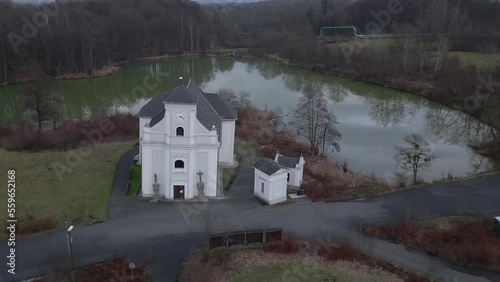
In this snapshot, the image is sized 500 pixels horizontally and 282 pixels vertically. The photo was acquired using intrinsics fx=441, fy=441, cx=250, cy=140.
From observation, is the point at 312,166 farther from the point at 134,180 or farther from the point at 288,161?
the point at 134,180

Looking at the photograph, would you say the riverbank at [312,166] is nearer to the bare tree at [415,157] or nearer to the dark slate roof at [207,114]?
the bare tree at [415,157]

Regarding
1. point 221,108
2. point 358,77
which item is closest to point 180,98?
point 221,108


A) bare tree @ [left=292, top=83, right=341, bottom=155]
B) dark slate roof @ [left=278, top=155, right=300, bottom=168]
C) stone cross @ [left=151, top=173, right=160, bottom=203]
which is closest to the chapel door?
stone cross @ [left=151, top=173, right=160, bottom=203]

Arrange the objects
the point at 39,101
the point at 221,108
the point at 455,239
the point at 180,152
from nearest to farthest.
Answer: the point at 455,239
the point at 180,152
the point at 221,108
the point at 39,101

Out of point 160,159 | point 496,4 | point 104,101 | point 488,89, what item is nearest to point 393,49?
point 488,89

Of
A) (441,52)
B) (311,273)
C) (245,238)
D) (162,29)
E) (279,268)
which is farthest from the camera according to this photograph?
(162,29)

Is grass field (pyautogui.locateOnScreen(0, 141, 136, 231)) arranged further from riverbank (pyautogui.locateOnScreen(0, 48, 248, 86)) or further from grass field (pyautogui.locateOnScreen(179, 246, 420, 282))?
riverbank (pyautogui.locateOnScreen(0, 48, 248, 86))

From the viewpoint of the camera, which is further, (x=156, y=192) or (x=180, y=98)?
(x=156, y=192)

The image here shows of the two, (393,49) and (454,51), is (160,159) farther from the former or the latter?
(454,51)
